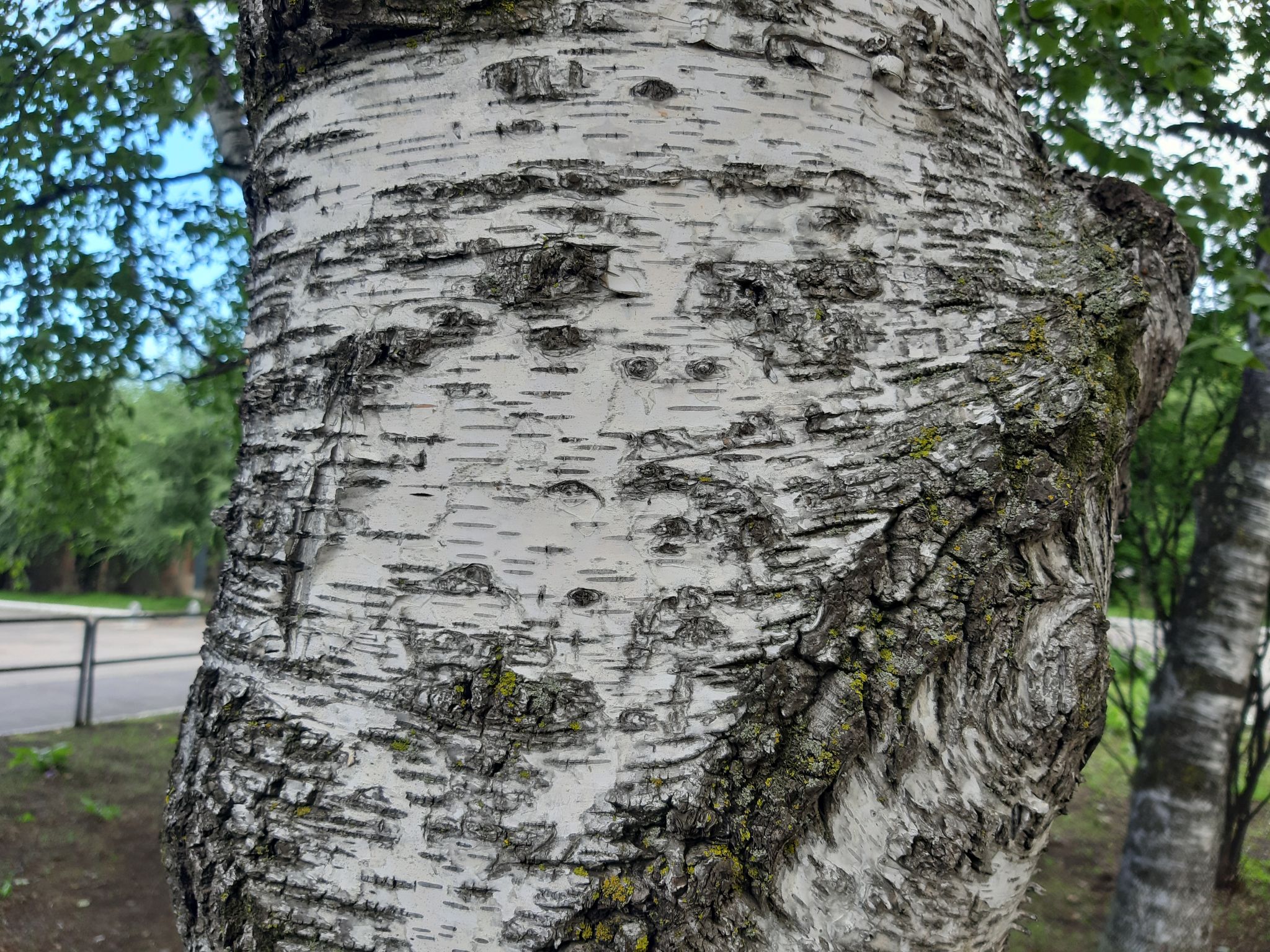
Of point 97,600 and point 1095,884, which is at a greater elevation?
point 1095,884

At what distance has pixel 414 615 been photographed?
3.33 ft

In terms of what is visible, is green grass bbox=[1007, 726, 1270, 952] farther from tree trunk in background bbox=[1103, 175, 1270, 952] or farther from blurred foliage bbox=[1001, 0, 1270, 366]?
blurred foliage bbox=[1001, 0, 1270, 366]

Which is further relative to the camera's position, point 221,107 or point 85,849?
point 85,849

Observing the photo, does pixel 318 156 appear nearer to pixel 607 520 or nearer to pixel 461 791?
pixel 607 520

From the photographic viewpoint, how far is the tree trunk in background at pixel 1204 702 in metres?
4.04

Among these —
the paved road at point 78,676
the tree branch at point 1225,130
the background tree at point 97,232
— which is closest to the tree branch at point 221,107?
the background tree at point 97,232

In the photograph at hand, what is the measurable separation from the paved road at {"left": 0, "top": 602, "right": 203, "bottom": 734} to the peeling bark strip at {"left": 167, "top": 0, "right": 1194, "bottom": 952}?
605cm

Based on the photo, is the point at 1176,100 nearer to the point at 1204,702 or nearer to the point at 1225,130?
the point at 1225,130

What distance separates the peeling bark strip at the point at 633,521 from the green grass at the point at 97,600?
21.1 m

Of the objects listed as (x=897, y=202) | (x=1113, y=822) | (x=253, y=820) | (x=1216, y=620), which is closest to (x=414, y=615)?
(x=253, y=820)

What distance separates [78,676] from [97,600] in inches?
505

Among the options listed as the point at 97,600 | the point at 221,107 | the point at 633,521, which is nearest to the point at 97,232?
the point at 221,107

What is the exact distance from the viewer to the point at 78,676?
10.8 metres

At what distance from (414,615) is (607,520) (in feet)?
0.82
